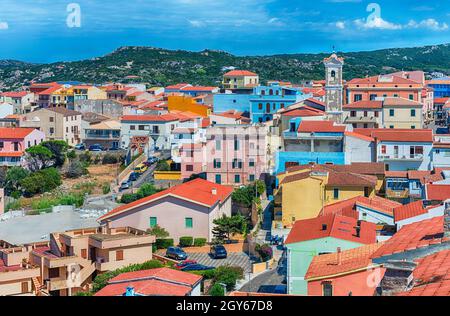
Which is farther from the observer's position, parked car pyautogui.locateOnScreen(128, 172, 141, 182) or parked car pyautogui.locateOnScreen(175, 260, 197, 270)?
parked car pyautogui.locateOnScreen(128, 172, 141, 182)

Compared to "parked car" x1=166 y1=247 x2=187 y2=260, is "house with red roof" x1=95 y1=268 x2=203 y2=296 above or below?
above

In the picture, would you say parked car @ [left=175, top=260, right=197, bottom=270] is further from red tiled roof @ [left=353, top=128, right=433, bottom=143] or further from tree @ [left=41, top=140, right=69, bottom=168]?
tree @ [left=41, top=140, right=69, bottom=168]

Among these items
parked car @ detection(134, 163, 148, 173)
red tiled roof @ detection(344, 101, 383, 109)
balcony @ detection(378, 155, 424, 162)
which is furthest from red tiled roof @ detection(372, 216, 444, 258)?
red tiled roof @ detection(344, 101, 383, 109)

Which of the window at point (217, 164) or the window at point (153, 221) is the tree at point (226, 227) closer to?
the window at point (153, 221)

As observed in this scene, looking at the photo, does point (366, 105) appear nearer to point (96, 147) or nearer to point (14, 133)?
point (96, 147)

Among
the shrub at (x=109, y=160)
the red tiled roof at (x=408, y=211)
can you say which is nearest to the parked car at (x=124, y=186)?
the shrub at (x=109, y=160)
